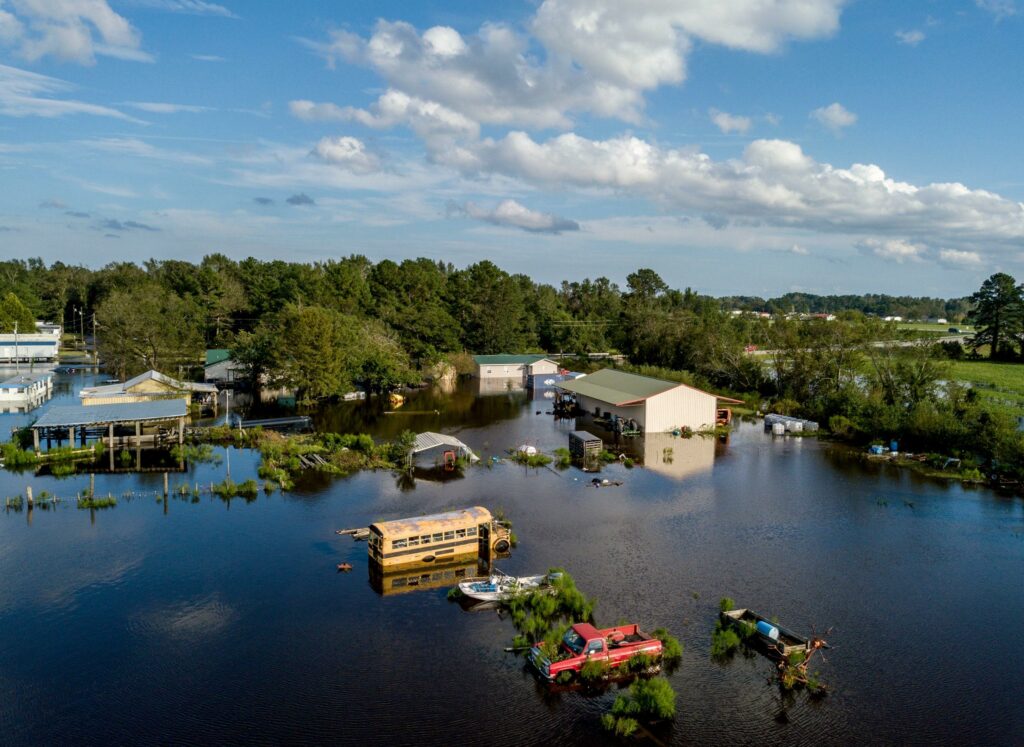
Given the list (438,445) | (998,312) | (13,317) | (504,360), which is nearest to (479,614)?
(438,445)

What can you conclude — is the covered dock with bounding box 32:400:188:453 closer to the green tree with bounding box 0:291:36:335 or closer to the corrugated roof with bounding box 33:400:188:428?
the corrugated roof with bounding box 33:400:188:428

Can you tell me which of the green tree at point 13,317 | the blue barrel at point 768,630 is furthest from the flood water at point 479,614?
the green tree at point 13,317

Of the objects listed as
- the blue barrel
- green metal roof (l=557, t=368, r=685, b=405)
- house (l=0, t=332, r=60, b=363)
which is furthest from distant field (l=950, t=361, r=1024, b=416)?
house (l=0, t=332, r=60, b=363)

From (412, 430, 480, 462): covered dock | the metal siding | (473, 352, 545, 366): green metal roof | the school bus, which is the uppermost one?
(473, 352, 545, 366): green metal roof

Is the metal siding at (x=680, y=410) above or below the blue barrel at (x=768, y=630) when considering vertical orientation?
above

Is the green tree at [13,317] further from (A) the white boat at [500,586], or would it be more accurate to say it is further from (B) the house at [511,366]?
(A) the white boat at [500,586]

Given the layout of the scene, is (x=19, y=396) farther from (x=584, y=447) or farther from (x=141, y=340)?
(x=584, y=447)
